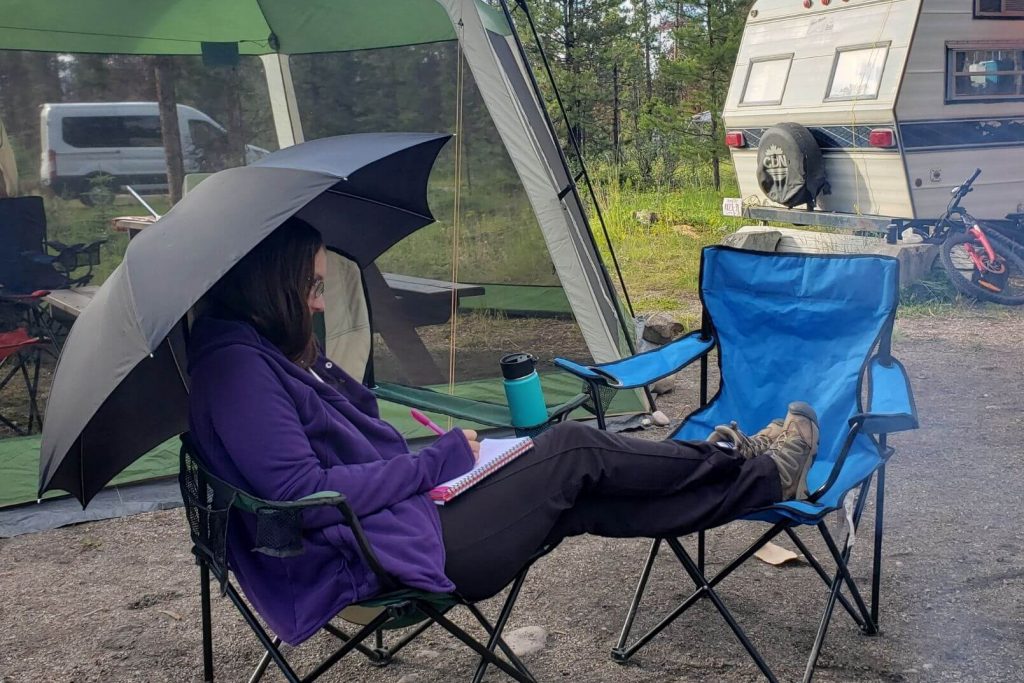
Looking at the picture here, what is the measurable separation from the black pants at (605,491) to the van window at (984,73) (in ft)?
17.5

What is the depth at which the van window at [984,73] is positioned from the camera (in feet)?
21.6

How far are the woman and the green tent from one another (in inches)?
66.2

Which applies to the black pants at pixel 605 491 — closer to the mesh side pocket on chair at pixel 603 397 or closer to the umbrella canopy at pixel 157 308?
the mesh side pocket on chair at pixel 603 397

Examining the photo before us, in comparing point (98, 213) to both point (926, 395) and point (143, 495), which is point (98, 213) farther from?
point (926, 395)

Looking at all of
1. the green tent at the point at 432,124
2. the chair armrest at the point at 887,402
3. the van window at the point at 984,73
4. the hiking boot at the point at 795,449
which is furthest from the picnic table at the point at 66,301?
the van window at the point at 984,73

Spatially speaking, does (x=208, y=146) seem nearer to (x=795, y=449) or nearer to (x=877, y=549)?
(x=795, y=449)

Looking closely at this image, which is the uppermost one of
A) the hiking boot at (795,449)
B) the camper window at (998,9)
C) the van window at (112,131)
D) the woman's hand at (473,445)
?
the camper window at (998,9)

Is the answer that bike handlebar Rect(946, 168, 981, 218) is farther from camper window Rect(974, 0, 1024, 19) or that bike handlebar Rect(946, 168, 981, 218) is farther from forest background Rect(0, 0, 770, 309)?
forest background Rect(0, 0, 770, 309)

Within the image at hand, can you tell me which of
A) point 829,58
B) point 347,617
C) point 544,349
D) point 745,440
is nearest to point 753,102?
point 829,58

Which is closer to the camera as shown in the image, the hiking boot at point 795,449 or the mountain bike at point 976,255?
the hiking boot at point 795,449

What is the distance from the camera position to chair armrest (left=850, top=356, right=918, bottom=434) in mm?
2135

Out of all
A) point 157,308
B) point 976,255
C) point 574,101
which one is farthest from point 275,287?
point 574,101

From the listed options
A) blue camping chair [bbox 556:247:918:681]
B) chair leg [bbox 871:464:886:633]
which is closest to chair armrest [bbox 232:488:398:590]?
blue camping chair [bbox 556:247:918:681]

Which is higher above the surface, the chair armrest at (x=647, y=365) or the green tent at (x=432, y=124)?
the green tent at (x=432, y=124)
